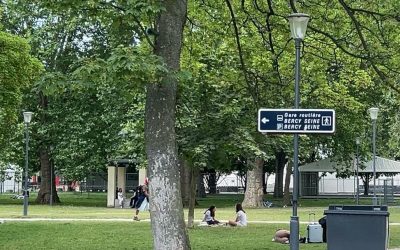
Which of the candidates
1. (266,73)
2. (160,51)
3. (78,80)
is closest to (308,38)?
(266,73)

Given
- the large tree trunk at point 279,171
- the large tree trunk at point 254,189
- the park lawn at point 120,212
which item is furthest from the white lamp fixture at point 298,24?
the large tree trunk at point 279,171

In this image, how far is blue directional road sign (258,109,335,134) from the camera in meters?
10.6

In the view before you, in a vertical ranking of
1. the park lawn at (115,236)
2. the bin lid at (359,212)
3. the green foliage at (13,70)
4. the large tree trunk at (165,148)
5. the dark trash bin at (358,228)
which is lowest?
the park lawn at (115,236)

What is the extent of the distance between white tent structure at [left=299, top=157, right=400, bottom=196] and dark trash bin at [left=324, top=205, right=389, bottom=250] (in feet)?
106

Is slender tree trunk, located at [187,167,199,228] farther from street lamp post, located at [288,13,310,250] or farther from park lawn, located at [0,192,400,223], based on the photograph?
street lamp post, located at [288,13,310,250]

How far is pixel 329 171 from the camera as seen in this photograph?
46469 mm

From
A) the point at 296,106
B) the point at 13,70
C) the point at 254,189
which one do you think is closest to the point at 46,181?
the point at 254,189

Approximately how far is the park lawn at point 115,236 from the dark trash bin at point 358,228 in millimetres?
3008

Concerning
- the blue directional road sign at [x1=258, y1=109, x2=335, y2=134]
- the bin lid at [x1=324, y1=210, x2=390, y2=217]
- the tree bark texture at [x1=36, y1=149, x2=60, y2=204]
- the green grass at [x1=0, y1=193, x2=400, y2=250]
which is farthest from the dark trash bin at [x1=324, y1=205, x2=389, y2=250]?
the tree bark texture at [x1=36, y1=149, x2=60, y2=204]

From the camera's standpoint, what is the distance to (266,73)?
60.6 feet

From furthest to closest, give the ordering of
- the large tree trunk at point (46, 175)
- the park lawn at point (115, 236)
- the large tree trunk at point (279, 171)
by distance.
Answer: the large tree trunk at point (279, 171) → the large tree trunk at point (46, 175) → the park lawn at point (115, 236)

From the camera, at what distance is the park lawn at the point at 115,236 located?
16.5 metres

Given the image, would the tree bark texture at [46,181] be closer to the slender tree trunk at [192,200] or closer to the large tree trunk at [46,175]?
the large tree trunk at [46,175]

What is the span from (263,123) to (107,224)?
1428 centimetres
